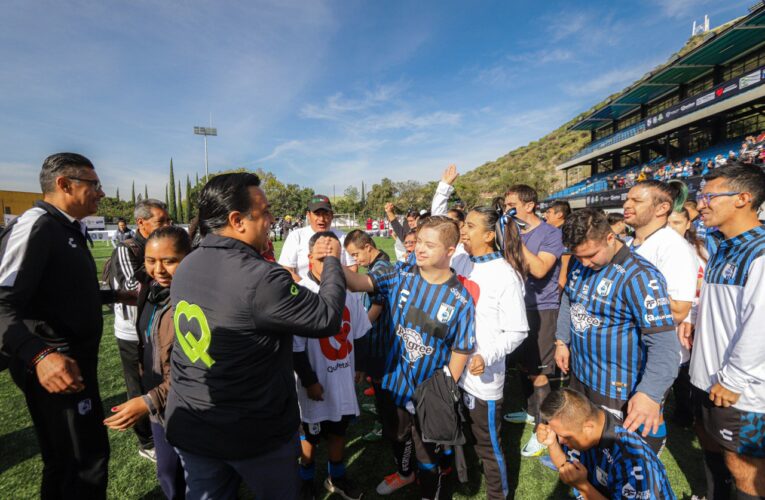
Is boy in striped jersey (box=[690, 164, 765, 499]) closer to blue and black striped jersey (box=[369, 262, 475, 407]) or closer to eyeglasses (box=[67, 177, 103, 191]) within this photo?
blue and black striped jersey (box=[369, 262, 475, 407])

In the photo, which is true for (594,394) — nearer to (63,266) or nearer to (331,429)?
(331,429)

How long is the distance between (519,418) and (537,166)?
6474 centimetres

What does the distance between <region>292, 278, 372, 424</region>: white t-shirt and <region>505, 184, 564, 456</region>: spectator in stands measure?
1.95 m

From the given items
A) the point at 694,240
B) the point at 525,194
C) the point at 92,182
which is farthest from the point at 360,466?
the point at 694,240

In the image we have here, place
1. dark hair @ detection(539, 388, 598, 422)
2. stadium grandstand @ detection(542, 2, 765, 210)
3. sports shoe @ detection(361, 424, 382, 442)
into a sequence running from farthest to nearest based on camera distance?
1. stadium grandstand @ detection(542, 2, 765, 210)
2. sports shoe @ detection(361, 424, 382, 442)
3. dark hair @ detection(539, 388, 598, 422)

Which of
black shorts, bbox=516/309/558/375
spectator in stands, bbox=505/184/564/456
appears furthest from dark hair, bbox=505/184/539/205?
black shorts, bbox=516/309/558/375

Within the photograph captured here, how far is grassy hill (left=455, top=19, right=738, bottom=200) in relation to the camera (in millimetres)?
53031

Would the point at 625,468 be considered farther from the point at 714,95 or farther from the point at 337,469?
the point at 714,95

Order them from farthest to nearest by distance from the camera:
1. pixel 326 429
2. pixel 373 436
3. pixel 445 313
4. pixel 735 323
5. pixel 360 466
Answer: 1. pixel 373 436
2. pixel 360 466
3. pixel 326 429
4. pixel 445 313
5. pixel 735 323

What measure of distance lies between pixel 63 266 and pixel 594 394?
3.61 metres

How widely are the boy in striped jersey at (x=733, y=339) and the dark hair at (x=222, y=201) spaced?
2.81 metres

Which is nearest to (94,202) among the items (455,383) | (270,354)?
(270,354)

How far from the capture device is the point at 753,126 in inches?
859

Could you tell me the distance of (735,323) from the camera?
7.09 ft
